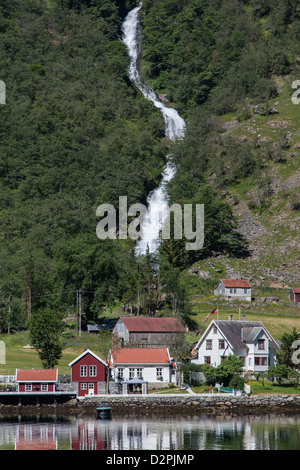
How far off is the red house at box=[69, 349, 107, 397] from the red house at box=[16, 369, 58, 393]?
2.71 meters

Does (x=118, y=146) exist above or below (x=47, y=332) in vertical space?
above

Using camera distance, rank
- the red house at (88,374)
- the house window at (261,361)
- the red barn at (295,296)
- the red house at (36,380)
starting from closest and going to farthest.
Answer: the red house at (36,380), the red house at (88,374), the house window at (261,361), the red barn at (295,296)

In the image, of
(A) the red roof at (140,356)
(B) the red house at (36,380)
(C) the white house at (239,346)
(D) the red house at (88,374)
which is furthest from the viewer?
(C) the white house at (239,346)

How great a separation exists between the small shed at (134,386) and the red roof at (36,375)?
8.88 metres

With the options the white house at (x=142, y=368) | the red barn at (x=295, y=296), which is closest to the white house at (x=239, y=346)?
the white house at (x=142, y=368)

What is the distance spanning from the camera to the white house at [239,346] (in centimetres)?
9844

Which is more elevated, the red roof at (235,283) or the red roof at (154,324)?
the red roof at (235,283)

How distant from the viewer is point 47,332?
96000 mm

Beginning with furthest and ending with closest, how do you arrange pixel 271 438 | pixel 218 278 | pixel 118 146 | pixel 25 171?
pixel 118 146, pixel 25 171, pixel 218 278, pixel 271 438

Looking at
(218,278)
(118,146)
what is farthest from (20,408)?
(118,146)

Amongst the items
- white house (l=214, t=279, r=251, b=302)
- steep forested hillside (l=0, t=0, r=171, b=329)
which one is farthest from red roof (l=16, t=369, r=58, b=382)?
white house (l=214, t=279, r=251, b=302)

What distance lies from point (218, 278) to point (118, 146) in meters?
64.0

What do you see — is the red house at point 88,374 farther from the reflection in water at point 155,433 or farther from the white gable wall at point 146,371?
the reflection in water at point 155,433
